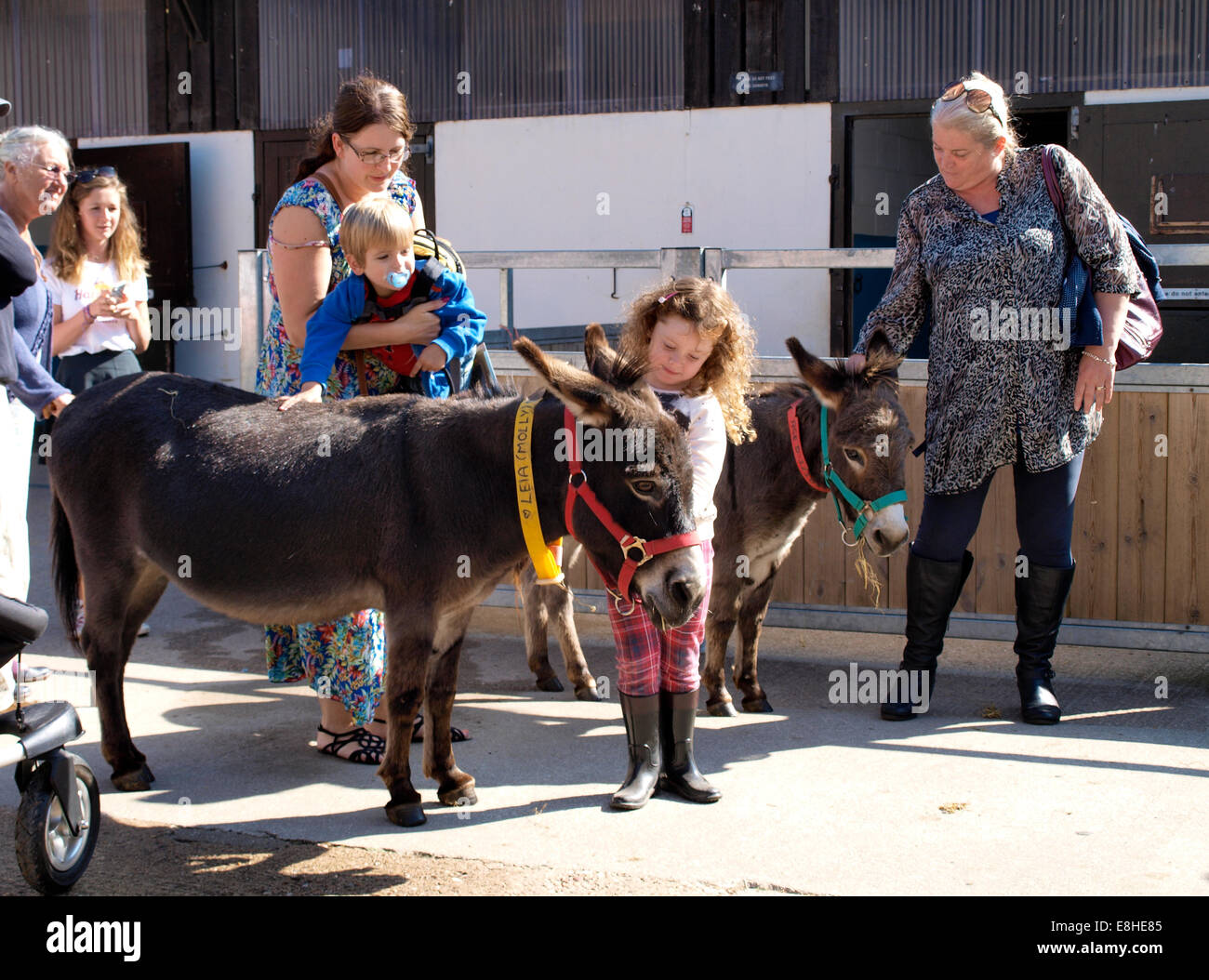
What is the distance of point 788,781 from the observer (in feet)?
14.4

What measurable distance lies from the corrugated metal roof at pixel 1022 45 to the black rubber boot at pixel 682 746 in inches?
300

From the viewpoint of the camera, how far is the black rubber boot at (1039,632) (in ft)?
16.3

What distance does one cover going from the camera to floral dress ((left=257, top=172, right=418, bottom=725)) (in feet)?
14.5

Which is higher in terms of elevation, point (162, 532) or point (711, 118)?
point (711, 118)

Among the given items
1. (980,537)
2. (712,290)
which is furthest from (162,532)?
(980,537)

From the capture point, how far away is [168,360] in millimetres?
12578

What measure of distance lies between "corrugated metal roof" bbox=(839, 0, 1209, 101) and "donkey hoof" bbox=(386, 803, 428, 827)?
8.18m

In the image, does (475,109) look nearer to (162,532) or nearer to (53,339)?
(53,339)

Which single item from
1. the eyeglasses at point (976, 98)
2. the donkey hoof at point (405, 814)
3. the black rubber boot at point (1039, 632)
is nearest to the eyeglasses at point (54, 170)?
the donkey hoof at point (405, 814)

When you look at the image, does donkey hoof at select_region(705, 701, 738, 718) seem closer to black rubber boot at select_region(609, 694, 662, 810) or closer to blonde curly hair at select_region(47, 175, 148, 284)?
black rubber boot at select_region(609, 694, 662, 810)

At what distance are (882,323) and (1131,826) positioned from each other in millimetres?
2150

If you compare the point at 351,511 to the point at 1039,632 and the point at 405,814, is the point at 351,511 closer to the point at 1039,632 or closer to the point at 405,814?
the point at 405,814

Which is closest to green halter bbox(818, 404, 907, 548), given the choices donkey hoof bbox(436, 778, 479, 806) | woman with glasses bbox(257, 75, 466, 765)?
woman with glasses bbox(257, 75, 466, 765)

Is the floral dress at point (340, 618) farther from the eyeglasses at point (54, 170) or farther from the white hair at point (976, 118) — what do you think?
the white hair at point (976, 118)
